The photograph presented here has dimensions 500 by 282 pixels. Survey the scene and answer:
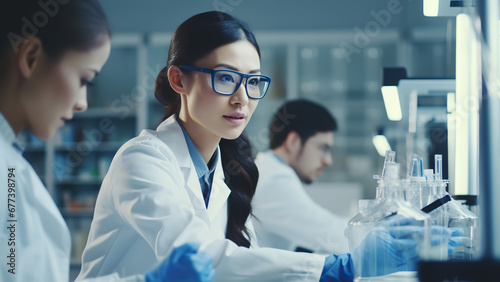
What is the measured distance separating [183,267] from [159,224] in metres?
0.22

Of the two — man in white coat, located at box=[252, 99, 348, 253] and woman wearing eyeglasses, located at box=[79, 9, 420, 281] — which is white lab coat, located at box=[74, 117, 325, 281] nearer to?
woman wearing eyeglasses, located at box=[79, 9, 420, 281]

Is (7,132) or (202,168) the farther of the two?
(202,168)

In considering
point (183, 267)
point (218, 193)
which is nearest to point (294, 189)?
point (218, 193)

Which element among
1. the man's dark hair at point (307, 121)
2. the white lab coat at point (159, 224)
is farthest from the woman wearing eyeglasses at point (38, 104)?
the man's dark hair at point (307, 121)

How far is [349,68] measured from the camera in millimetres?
5074

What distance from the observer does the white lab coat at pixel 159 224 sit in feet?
3.76

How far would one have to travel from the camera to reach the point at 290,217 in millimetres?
2689

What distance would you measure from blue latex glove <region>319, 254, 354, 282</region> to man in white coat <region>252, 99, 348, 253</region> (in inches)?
54.4

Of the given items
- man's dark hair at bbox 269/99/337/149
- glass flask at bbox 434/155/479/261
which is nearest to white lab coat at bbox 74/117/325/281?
glass flask at bbox 434/155/479/261

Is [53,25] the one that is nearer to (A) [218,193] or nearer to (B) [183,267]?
(B) [183,267]

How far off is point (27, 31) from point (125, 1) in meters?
4.62

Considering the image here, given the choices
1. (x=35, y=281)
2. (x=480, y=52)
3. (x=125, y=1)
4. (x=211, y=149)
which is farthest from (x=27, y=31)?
(x=125, y=1)

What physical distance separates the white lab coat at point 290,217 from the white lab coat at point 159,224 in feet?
4.18

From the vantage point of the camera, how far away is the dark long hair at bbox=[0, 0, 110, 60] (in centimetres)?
99
